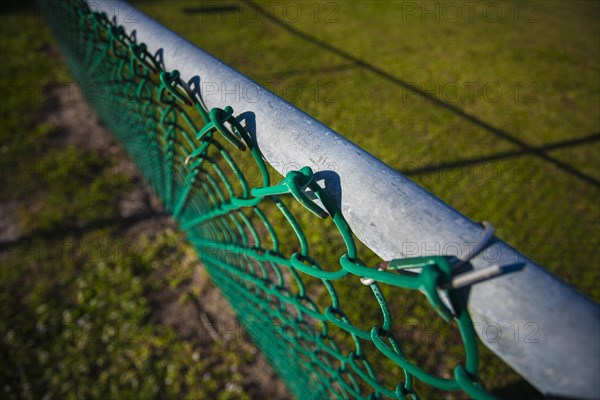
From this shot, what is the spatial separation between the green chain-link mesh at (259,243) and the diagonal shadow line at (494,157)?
156cm

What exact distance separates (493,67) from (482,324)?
7.69 meters

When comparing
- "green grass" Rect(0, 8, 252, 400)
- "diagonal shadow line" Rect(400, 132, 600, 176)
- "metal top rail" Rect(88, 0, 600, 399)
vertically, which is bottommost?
"green grass" Rect(0, 8, 252, 400)

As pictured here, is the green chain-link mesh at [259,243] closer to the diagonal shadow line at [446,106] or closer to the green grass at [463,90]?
the green grass at [463,90]

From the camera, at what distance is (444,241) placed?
0.44 m

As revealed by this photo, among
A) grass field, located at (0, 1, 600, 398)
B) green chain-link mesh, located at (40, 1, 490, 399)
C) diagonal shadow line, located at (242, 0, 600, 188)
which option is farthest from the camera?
diagonal shadow line, located at (242, 0, 600, 188)

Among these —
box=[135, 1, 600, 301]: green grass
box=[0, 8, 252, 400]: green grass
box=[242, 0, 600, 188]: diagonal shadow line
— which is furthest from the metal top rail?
box=[242, 0, 600, 188]: diagonal shadow line

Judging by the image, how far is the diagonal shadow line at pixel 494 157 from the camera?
13.0 ft

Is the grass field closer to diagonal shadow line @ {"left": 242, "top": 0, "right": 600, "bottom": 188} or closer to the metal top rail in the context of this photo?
diagonal shadow line @ {"left": 242, "top": 0, "right": 600, "bottom": 188}

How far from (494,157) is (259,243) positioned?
161 inches

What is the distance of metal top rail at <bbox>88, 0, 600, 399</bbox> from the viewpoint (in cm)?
36

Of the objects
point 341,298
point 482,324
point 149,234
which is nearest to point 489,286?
point 482,324

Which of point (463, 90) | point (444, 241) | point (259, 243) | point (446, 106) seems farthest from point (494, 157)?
point (444, 241)

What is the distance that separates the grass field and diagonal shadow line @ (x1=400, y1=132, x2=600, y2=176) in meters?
0.03

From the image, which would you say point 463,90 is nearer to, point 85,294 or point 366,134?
point 366,134
